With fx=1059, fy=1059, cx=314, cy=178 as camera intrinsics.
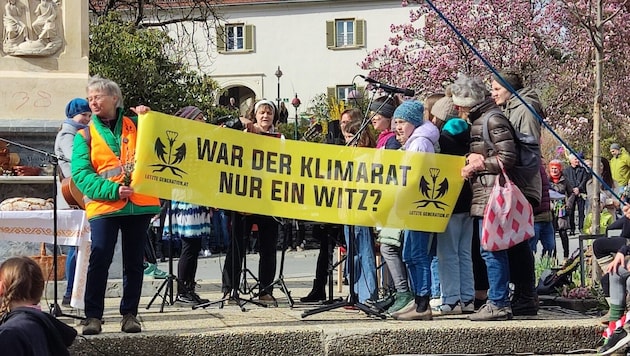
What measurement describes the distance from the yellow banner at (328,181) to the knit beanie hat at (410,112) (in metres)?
0.36

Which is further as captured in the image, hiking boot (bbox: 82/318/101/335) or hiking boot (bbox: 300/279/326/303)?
hiking boot (bbox: 300/279/326/303)

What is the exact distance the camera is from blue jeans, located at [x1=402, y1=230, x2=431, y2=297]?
25.7 ft

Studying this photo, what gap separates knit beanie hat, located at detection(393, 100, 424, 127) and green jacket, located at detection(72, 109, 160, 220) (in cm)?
204

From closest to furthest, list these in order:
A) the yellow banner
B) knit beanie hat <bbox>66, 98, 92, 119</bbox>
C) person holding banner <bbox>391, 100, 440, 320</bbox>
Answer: the yellow banner < person holding banner <bbox>391, 100, 440, 320</bbox> < knit beanie hat <bbox>66, 98, 92, 119</bbox>

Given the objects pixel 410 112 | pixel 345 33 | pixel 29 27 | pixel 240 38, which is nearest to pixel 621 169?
pixel 29 27

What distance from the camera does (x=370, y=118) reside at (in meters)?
8.27

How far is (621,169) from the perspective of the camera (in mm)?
20406

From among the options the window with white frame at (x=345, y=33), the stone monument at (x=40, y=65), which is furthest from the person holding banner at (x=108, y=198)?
the window with white frame at (x=345, y=33)

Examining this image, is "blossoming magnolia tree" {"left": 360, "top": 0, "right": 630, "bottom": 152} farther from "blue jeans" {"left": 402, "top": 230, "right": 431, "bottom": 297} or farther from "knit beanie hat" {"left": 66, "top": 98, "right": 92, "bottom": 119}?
"blue jeans" {"left": 402, "top": 230, "right": 431, "bottom": 297}

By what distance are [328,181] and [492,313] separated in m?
1.54

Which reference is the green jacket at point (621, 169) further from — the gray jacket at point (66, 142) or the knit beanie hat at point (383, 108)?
the gray jacket at point (66, 142)

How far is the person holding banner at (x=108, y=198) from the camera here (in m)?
7.08

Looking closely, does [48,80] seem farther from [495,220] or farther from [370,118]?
[495,220]

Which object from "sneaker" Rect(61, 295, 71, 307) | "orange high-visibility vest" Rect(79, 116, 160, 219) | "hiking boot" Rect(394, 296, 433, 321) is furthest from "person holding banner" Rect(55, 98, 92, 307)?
"hiking boot" Rect(394, 296, 433, 321)
